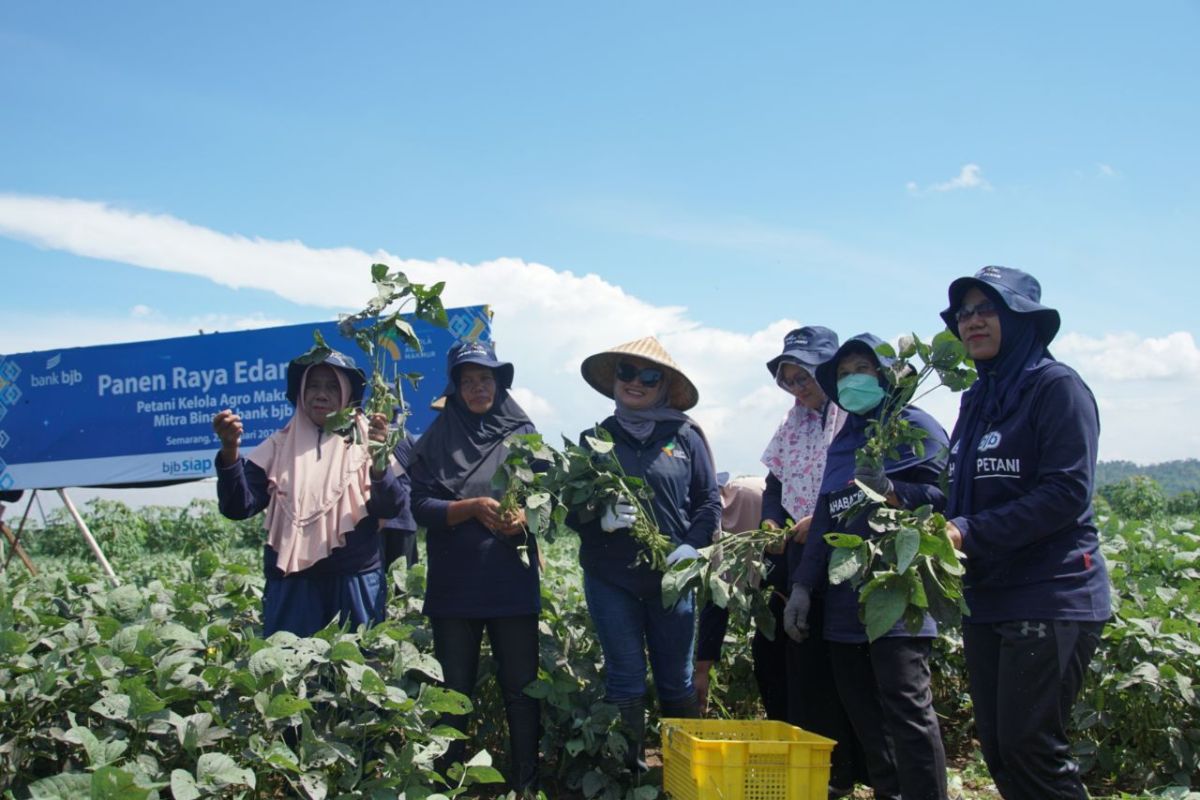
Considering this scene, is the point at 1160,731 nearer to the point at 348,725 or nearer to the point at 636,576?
the point at 636,576

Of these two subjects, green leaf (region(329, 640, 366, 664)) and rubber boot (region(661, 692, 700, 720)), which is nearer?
green leaf (region(329, 640, 366, 664))

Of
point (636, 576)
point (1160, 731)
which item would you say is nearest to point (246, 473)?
point (636, 576)

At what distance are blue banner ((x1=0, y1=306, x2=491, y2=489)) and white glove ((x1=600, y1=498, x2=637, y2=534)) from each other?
410 cm

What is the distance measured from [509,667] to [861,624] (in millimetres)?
1286

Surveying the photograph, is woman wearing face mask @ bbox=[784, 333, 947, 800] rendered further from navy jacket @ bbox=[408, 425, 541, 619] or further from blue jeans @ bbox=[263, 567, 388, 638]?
blue jeans @ bbox=[263, 567, 388, 638]

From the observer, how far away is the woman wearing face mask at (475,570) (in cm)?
348

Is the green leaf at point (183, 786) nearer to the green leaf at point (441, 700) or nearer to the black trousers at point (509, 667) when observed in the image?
the green leaf at point (441, 700)

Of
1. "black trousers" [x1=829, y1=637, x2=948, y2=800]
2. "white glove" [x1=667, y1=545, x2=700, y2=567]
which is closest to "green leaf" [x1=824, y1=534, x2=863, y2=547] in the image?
"black trousers" [x1=829, y1=637, x2=948, y2=800]

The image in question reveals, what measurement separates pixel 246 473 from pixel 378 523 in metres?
0.54

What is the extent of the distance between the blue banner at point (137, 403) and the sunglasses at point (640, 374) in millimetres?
3766

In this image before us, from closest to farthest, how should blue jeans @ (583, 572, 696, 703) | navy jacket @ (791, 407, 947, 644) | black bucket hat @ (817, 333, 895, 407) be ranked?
navy jacket @ (791, 407, 947, 644) → black bucket hat @ (817, 333, 895, 407) → blue jeans @ (583, 572, 696, 703)

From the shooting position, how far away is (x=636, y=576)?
3.53 metres

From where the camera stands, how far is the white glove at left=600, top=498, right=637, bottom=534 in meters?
3.40

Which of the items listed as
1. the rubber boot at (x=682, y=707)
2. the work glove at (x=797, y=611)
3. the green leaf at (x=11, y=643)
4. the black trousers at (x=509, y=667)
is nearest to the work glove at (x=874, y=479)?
the work glove at (x=797, y=611)
